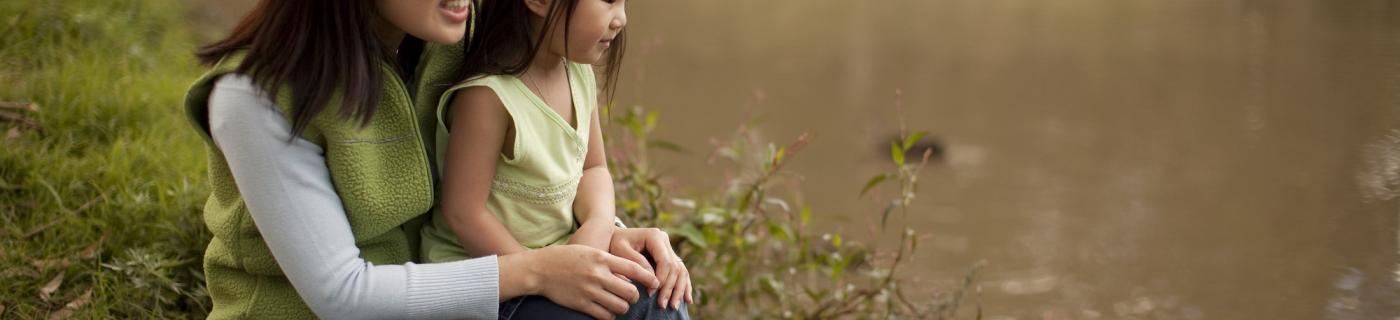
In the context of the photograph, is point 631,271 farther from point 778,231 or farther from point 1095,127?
point 1095,127

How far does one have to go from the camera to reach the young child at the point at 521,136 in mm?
1509

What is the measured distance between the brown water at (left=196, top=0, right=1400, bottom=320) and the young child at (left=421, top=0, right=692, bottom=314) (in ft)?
5.20

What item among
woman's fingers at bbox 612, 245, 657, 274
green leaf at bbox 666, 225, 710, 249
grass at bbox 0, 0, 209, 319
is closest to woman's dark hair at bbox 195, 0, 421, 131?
woman's fingers at bbox 612, 245, 657, 274

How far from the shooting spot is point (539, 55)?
1603mm

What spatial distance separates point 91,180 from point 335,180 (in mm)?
1123

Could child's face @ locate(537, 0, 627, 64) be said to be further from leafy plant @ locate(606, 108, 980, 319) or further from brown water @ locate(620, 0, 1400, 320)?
brown water @ locate(620, 0, 1400, 320)

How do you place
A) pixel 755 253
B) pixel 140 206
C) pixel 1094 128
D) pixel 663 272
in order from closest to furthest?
pixel 663 272, pixel 140 206, pixel 755 253, pixel 1094 128

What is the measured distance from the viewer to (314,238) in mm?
1370

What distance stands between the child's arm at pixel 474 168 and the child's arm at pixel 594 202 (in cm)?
10

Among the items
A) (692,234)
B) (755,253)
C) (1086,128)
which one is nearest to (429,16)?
(692,234)

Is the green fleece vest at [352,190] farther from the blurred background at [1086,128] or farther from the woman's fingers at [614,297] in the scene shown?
the blurred background at [1086,128]

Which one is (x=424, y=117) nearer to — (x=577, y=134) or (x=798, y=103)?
(x=577, y=134)

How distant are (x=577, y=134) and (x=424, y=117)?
0.18 m

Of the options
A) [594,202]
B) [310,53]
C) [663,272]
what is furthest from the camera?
[594,202]
